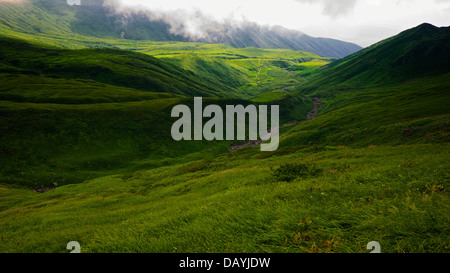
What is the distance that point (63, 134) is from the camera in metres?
82.3

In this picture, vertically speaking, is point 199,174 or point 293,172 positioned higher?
point 293,172

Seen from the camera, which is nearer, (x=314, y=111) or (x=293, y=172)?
(x=293, y=172)

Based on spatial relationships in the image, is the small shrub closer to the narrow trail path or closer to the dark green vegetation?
the dark green vegetation

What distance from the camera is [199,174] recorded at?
37562 mm

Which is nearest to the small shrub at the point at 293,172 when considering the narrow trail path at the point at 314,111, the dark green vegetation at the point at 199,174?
the dark green vegetation at the point at 199,174

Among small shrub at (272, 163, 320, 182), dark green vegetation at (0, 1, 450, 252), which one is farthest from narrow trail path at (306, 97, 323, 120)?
small shrub at (272, 163, 320, 182)

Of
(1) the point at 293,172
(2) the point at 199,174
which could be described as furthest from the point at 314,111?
(1) the point at 293,172

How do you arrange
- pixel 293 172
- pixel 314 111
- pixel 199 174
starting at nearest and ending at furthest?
pixel 293 172 → pixel 199 174 → pixel 314 111

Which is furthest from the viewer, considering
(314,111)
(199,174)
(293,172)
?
(314,111)

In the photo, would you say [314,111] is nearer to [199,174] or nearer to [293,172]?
[199,174]

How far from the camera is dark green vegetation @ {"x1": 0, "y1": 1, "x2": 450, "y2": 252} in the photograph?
7.01m

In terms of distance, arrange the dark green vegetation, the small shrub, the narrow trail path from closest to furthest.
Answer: the dark green vegetation → the small shrub → the narrow trail path

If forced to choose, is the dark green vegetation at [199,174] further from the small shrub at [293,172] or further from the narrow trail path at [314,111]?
the narrow trail path at [314,111]

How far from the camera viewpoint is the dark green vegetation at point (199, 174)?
7.01 m
